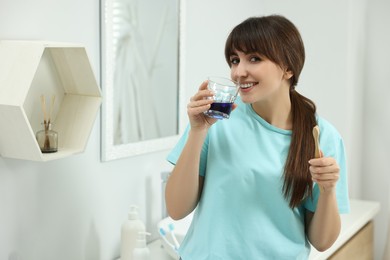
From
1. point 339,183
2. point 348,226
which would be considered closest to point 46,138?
point 339,183

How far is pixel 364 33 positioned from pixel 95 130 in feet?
5.66

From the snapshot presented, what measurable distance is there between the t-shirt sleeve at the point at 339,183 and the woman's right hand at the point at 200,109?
1.04 feet

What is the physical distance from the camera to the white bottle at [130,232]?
1.88 m

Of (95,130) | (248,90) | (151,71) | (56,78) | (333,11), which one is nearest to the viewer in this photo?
(248,90)

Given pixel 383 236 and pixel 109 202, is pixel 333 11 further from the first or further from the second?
pixel 109 202

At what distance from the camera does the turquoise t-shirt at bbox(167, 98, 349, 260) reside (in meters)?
1.39

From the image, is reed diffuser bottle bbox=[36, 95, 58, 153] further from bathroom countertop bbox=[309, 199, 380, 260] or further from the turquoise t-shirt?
bathroom countertop bbox=[309, 199, 380, 260]

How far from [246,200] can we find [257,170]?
79 mm

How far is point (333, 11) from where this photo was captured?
113 inches

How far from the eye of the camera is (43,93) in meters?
1.65

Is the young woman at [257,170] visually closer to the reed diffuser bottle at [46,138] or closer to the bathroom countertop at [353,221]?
the reed diffuser bottle at [46,138]

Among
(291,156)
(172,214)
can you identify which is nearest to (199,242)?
(172,214)

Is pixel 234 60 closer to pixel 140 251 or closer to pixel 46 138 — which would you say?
pixel 46 138

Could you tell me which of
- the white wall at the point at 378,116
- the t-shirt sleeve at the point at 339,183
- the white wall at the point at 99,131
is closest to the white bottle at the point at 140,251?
the white wall at the point at 99,131
